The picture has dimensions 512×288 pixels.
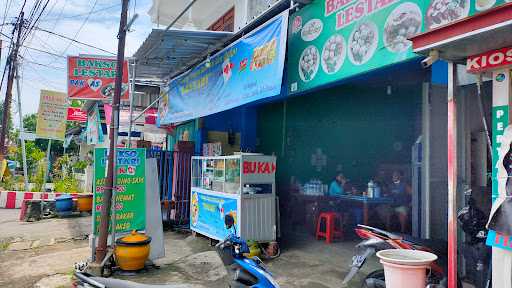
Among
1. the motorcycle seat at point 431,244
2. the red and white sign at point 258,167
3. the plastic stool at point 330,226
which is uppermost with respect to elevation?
the red and white sign at point 258,167

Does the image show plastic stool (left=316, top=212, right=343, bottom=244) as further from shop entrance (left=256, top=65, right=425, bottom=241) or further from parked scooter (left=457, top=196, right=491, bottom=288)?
parked scooter (left=457, top=196, right=491, bottom=288)

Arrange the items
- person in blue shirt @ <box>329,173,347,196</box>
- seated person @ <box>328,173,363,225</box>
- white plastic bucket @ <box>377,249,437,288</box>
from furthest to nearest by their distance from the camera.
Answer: person in blue shirt @ <box>329,173,347,196</box>, seated person @ <box>328,173,363,225</box>, white plastic bucket @ <box>377,249,437,288</box>

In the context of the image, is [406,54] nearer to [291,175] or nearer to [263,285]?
[263,285]

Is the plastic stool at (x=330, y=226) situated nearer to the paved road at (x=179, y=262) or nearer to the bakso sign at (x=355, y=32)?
the paved road at (x=179, y=262)

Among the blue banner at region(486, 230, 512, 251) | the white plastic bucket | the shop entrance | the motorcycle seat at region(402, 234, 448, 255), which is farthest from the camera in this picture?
the shop entrance

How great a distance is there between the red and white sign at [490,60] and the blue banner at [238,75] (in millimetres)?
2953

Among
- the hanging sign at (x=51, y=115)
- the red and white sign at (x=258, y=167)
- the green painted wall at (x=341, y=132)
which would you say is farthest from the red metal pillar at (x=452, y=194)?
the hanging sign at (x=51, y=115)

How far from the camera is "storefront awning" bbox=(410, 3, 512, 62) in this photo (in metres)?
2.94

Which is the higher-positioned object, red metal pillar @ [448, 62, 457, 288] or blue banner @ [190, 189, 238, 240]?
red metal pillar @ [448, 62, 457, 288]

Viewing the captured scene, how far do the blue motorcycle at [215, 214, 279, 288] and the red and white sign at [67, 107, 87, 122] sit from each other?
20128 mm

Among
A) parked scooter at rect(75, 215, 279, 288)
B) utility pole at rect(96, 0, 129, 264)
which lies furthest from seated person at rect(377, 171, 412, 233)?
utility pole at rect(96, 0, 129, 264)

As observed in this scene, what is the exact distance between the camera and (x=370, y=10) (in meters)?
4.99

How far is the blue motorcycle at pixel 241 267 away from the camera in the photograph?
3996 millimetres

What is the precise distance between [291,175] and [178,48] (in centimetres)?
451
